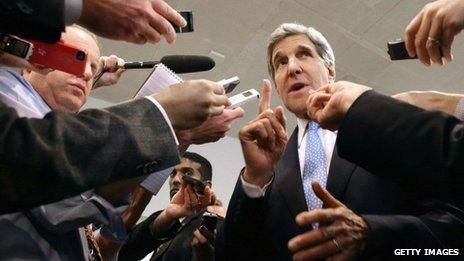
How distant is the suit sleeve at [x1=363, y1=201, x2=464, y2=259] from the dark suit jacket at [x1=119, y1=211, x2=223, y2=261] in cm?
72

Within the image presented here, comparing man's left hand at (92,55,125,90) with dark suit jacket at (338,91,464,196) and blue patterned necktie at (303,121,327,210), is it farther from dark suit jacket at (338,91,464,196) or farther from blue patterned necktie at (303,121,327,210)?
dark suit jacket at (338,91,464,196)

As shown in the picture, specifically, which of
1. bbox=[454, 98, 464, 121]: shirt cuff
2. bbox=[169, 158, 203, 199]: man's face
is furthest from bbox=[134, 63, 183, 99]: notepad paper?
bbox=[169, 158, 203, 199]: man's face

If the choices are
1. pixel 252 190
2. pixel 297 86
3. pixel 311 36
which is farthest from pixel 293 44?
pixel 252 190

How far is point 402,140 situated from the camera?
79 centimetres

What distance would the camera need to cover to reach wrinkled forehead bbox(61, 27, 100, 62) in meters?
1.22

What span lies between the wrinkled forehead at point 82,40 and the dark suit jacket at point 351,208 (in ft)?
1.95

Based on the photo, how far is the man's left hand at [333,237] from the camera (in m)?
0.86

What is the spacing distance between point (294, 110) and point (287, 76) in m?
0.16

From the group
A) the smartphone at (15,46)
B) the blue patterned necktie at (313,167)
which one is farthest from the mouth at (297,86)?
the smartphone at (15,46)

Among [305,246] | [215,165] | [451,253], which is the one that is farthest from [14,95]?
[215,165]

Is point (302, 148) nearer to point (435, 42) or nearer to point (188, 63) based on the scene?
point (188, 63)

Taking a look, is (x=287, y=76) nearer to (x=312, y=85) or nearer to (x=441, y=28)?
(x=312, y=85)

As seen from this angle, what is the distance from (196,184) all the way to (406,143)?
2.86 feet

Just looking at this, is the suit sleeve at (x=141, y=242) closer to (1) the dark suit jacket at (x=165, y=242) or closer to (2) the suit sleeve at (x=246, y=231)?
(1) the dark suit jacket at (x=165, y=242)
